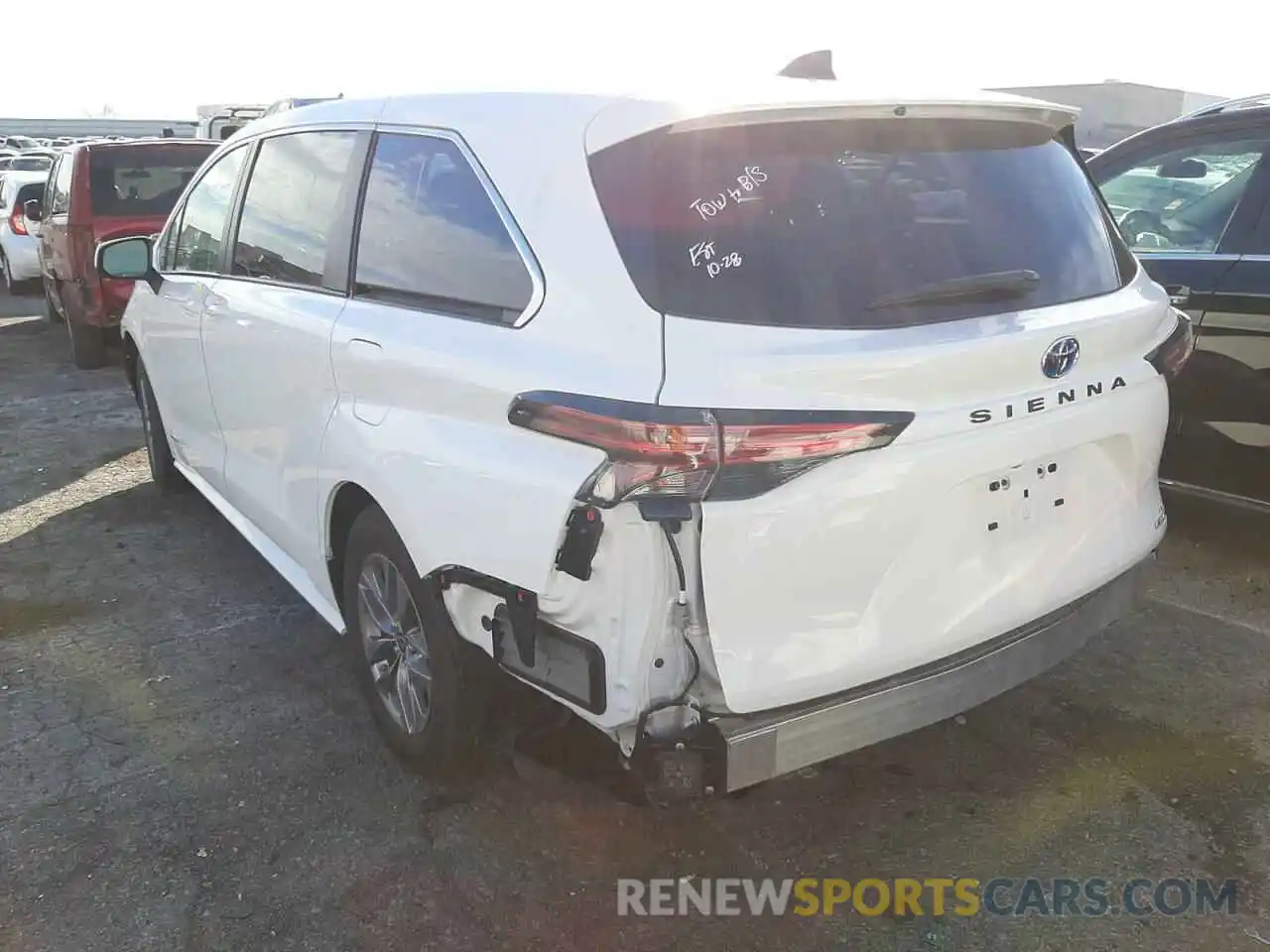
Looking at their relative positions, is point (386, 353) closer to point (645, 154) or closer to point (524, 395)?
point (524, 395)

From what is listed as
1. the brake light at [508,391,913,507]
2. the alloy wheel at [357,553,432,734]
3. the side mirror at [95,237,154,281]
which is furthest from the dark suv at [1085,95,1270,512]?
the side mirror at [95,237,154,281]

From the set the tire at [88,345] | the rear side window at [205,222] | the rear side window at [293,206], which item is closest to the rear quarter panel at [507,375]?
the rear side window at [293,206]

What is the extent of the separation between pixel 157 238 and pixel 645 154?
11.2ft

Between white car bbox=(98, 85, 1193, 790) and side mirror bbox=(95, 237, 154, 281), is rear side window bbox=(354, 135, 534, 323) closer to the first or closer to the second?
white car bbox=(98, 85, 1193, 790)

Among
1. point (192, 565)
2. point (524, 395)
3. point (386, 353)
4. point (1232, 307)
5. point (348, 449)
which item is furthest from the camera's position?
point (192, 565)

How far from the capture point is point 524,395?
87.3 inches

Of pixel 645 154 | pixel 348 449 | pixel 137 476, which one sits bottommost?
pixel 137 476

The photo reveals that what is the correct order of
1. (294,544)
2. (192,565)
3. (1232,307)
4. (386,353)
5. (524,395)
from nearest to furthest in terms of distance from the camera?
(524,395)
(386,353)
(294,544)
(1232,307)
(192,565)

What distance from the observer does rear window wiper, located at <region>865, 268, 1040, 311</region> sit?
89.0 inches

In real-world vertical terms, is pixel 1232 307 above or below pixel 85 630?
above

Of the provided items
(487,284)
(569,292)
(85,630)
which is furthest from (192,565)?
(569,292)

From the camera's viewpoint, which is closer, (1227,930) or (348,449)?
(1227,930)

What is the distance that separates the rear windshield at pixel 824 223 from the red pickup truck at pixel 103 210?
699 cm

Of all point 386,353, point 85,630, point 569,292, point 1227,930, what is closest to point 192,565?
point 85,630
